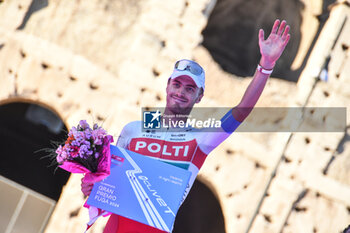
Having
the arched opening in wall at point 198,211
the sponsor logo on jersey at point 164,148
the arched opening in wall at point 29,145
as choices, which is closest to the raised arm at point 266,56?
the sponsor logo on jersey at point 164,148

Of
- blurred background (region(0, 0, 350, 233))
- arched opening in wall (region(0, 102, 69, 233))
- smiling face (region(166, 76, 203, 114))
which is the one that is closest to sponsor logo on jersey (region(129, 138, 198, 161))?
smiling face (region(166, 76, 203, 114))

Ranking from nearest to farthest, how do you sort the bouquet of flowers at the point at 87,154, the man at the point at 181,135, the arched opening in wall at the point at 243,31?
the bouquet of flowers at the point at 87,154, the man at the point at 181,135, the arched opening in wall at the point at 243,31

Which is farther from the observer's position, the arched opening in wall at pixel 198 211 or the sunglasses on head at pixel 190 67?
the arched opening in wall at pixel 198 211

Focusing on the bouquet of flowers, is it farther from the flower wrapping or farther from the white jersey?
the white jersey

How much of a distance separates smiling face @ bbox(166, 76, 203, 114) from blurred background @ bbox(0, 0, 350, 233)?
1457 millimetres

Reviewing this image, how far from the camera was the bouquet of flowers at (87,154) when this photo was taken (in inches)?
106

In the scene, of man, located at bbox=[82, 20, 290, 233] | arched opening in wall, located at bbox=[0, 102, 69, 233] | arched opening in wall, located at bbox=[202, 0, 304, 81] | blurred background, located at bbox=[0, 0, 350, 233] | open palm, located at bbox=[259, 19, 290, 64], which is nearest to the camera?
open palm, located at bbox=[259, 19, 290, 64]

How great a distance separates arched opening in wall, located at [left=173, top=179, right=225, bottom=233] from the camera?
5.54 m

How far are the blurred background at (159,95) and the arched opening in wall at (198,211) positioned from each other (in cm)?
5

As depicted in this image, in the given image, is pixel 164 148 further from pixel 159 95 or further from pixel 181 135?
pixel 159 95

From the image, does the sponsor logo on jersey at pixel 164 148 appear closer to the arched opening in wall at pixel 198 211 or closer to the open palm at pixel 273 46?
the open palm at pixel 273 46

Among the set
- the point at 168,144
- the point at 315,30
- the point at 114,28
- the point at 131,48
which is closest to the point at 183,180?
the point at 168,144

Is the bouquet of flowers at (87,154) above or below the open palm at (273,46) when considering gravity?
below

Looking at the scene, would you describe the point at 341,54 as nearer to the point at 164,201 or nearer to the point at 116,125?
the point at 116,125
